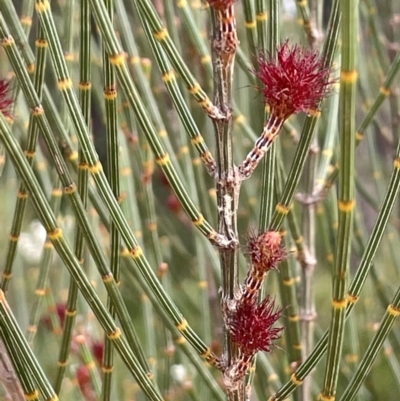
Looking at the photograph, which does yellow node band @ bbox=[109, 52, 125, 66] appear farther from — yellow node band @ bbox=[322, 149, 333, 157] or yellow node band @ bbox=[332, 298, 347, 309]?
yellow node band @ bbox=[322, 149, 333, 157]

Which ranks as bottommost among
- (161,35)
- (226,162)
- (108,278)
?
(108,278)

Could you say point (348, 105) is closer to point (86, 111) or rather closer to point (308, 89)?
point (308, 89)

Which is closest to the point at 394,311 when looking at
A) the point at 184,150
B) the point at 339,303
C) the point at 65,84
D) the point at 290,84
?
the point at 339,303

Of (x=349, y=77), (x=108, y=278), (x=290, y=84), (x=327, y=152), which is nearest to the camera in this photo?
(x=349, y=77)

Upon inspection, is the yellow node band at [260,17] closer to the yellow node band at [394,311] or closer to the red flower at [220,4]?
the red flower at [220,4]

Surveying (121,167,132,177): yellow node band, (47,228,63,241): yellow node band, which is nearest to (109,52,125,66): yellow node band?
(47,228,63,241): yellow node band

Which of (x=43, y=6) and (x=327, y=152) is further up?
(x=43, y=6)

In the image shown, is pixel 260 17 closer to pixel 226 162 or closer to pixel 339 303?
pixel 226 162

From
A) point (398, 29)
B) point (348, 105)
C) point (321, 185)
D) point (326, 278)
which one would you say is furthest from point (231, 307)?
point (326, 278)
